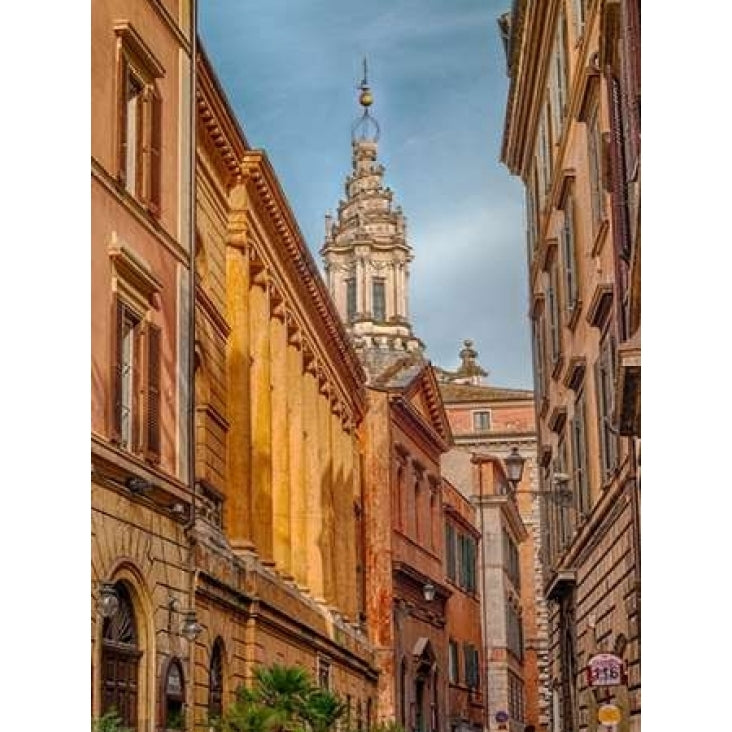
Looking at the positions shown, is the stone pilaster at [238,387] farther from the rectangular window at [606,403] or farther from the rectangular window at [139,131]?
the rectangular window at [606,403]

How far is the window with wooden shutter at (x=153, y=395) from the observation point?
7772 mm

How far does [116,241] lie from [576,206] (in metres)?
3.65

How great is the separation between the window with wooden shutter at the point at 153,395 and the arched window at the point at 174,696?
0.86m

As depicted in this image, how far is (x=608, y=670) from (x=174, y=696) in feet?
6.00

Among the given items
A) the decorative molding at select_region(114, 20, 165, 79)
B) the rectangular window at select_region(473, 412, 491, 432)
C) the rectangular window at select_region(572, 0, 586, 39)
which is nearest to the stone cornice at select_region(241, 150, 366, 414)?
the decorative molding at select_region(114, 20, 165, 79)

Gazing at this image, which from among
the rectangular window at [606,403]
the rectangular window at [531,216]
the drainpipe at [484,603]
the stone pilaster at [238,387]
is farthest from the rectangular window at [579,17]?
the drainpipe at [484,603]

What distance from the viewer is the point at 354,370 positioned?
1070 cm

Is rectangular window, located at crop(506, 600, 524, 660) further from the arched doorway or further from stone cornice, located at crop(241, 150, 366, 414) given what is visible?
stone cornice, located at crop(241, 150, 366, 414)

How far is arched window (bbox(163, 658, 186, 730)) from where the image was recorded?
7.55m

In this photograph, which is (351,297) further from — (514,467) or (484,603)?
(484,603)

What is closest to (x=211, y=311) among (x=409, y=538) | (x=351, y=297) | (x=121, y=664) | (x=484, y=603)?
(x=351, y=297)

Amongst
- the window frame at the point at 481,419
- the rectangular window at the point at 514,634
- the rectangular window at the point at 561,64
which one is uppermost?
the rectangular window at the point at 561,64

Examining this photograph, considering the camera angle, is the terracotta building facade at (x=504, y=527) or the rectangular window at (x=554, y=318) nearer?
the terracotta building facade at (x=504, y=527)
